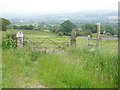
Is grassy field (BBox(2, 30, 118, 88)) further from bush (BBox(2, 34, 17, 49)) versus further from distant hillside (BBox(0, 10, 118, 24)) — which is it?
distant hillside (BBox(0, 10, 118, 24))

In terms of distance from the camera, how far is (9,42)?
843cm

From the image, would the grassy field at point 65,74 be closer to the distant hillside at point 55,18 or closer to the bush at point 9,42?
the bush at point 9,42

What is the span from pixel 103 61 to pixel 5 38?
19.2ft

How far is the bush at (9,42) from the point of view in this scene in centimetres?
807

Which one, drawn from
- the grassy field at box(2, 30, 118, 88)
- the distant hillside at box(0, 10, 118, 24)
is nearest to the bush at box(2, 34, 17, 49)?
the grassy field at box(2, 30, 118, 88)

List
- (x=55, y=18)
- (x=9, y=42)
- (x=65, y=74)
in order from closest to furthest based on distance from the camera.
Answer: (x=65, y=74) < (x=9, y=42) < (x=55, y=18)

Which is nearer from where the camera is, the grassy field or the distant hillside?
the grassy field

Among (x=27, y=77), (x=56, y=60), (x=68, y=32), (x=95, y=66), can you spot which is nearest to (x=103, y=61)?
(x=95, y=66)

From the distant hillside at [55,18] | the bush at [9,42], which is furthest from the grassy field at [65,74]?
the distant hillside at [55,18]

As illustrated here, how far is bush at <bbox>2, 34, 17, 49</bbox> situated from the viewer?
26.5 ft

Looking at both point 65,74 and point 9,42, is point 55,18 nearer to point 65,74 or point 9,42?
point 9,42

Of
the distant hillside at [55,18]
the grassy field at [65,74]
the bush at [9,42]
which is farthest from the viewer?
the distant hillside at [55,18]

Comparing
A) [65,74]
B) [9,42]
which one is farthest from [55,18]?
[65,74]

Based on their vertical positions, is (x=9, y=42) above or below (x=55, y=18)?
below
